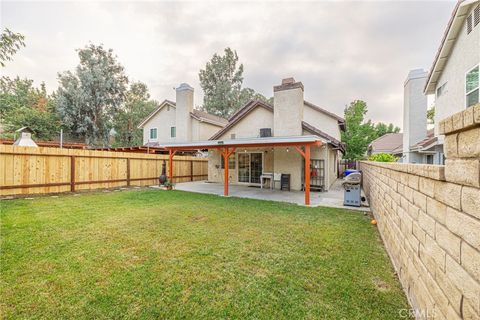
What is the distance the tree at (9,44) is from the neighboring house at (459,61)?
13.9 metres

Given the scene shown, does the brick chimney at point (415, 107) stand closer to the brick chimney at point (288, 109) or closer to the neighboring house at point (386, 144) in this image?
the brick chimney at point (288, 109)

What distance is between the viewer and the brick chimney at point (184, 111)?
56.7 ft

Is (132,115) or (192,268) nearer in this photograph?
(192,268)

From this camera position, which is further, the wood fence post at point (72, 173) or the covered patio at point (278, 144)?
the wood fence post at point (72, 173)

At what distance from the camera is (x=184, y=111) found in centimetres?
1747

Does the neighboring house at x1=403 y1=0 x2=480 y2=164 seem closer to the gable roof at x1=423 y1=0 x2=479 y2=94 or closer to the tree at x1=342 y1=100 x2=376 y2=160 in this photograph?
the gable roof at x1=423 y1=0 x2=479 y2=94

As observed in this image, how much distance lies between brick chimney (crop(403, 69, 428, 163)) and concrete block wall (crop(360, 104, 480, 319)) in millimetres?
10138

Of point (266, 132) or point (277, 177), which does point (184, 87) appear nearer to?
point (266, 132)

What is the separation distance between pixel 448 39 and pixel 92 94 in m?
27.8

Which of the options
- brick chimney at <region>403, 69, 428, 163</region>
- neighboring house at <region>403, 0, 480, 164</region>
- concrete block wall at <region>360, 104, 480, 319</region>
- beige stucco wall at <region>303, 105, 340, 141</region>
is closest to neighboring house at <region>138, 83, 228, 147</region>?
beige stucco wall at <region>303, 105, 340, 141</region>

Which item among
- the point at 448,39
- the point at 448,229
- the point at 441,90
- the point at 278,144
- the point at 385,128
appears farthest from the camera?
the point at 385,128

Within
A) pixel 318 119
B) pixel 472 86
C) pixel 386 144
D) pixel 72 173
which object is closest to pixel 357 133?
pixel 386 144

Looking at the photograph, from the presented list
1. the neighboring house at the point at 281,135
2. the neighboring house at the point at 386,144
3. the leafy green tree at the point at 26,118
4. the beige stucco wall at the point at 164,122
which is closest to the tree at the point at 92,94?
the leafy green tree at the point at 26,118

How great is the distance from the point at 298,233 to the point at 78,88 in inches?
1047
